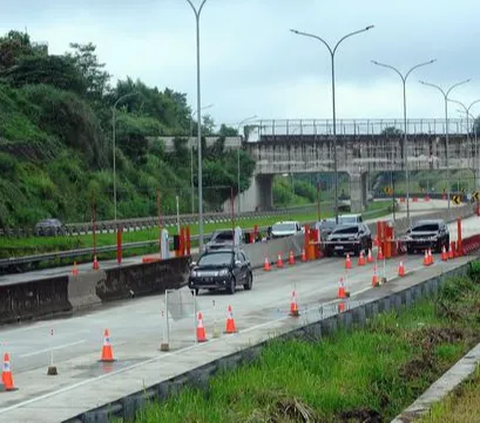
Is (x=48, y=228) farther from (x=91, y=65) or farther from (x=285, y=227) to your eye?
(x=91, y=65)

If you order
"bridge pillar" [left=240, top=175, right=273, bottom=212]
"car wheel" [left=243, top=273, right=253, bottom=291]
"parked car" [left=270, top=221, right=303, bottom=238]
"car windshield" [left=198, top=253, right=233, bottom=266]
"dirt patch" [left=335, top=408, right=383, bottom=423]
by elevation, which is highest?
"bridge pillar" [left=240, top=175, right=273, bottom=212]

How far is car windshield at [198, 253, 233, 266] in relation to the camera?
42.4 meters

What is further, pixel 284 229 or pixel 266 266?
pixel 284 229

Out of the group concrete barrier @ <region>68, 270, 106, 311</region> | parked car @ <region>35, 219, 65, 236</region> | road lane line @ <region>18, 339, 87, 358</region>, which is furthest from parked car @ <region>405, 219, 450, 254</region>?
road lane line @ <region>18, 339, 87, 358</region>

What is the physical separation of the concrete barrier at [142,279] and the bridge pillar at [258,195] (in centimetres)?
7230

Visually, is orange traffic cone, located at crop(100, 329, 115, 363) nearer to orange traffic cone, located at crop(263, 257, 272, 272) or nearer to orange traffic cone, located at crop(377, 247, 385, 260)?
orange traffic cone, located at crop(263, 257, 272, 272)

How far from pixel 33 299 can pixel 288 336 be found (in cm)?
1449

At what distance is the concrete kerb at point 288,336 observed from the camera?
49.4 feet

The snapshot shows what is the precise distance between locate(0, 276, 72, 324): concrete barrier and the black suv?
5.60 meters

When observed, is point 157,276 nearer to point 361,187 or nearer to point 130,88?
point 361,187

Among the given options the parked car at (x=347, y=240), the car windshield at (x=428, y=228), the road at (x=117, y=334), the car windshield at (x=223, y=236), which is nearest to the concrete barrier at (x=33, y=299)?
the road at (x=117, y=334)

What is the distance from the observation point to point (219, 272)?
42.0 meters

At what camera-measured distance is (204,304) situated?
3819 cm

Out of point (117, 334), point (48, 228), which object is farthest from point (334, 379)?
point (48, 228)
